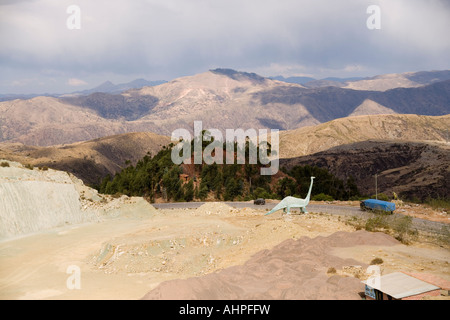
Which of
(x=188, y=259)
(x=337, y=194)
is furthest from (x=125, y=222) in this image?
(x=337, y=194)

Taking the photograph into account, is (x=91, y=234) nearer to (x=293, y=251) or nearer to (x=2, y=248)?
(x=2, y=248)

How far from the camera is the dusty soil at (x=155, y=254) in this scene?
2256 centimetres

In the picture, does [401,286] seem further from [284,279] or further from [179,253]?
[179,253]

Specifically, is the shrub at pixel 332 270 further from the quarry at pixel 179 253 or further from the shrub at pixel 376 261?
the shrub at pixel 376 261

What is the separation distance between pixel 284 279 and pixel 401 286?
20.5 ft

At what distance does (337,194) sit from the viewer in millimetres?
77875

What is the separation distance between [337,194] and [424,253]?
51.0 m

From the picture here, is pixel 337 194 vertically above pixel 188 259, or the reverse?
pixel 188 259

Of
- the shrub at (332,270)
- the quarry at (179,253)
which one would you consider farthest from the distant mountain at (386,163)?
the shrub at (332,270)

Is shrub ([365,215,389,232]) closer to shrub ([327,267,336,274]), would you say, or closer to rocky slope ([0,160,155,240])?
shrub ([327,267,336,274])

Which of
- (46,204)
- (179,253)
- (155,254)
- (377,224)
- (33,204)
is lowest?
(179,253)

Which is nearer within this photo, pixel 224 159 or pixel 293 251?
pixel 293 251

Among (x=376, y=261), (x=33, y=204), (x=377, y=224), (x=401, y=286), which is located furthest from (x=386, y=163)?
(x=401, y=286)

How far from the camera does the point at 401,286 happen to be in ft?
55.2
